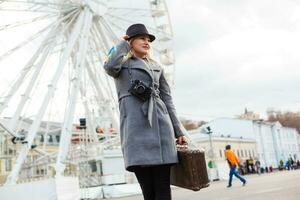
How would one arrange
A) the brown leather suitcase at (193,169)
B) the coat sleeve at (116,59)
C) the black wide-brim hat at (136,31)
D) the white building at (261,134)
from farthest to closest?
the white building at (261,134) → the black wide-brim hat at (136,31) → the coat sleeve at (116,59) → the brown leather suitcase at (193,169)

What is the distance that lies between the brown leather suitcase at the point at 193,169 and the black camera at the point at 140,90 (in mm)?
508

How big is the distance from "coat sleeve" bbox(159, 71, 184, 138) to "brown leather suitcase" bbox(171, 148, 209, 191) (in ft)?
0.90

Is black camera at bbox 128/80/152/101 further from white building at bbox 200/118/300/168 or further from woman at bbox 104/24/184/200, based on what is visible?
white building at bbox 200/118/300/168

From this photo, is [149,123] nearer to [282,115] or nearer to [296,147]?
[296,147]

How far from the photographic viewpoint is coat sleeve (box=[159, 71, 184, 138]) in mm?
3729

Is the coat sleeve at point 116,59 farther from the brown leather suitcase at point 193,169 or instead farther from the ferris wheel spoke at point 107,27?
the ferris wheel spoke at point 107,27

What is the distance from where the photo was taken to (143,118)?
11.4 ft

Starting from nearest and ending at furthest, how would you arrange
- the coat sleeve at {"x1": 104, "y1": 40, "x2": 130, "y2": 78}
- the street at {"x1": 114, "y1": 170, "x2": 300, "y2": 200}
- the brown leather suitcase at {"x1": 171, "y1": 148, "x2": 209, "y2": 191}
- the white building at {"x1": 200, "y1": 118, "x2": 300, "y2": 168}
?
the brown leather suitcase at {"x1": 171, "y1": 148, "x2": 209, "y2": 191}, the coat sleeve at {"x1": 104, "y1": 40, "x2": 130, "y2": 78}, the street at {"x1": 114, "y1": 170, "x2": 300, "y2": 200}, the white building at {"x1": 200, "y1": 118, "x2": 300, "y2": 168}

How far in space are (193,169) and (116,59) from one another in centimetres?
107

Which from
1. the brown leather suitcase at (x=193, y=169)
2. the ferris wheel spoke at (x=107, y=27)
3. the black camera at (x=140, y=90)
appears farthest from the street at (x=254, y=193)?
the ferris wheel spoke at (x=107, y=27)

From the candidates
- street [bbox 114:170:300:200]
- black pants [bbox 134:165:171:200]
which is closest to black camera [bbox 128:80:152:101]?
Result: black pants [bbox 134:165:171:200]

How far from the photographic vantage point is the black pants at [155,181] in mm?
3364

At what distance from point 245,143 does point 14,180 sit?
55.8m

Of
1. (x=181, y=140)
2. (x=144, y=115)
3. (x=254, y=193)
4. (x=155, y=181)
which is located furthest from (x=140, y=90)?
(x=254, y=193)
